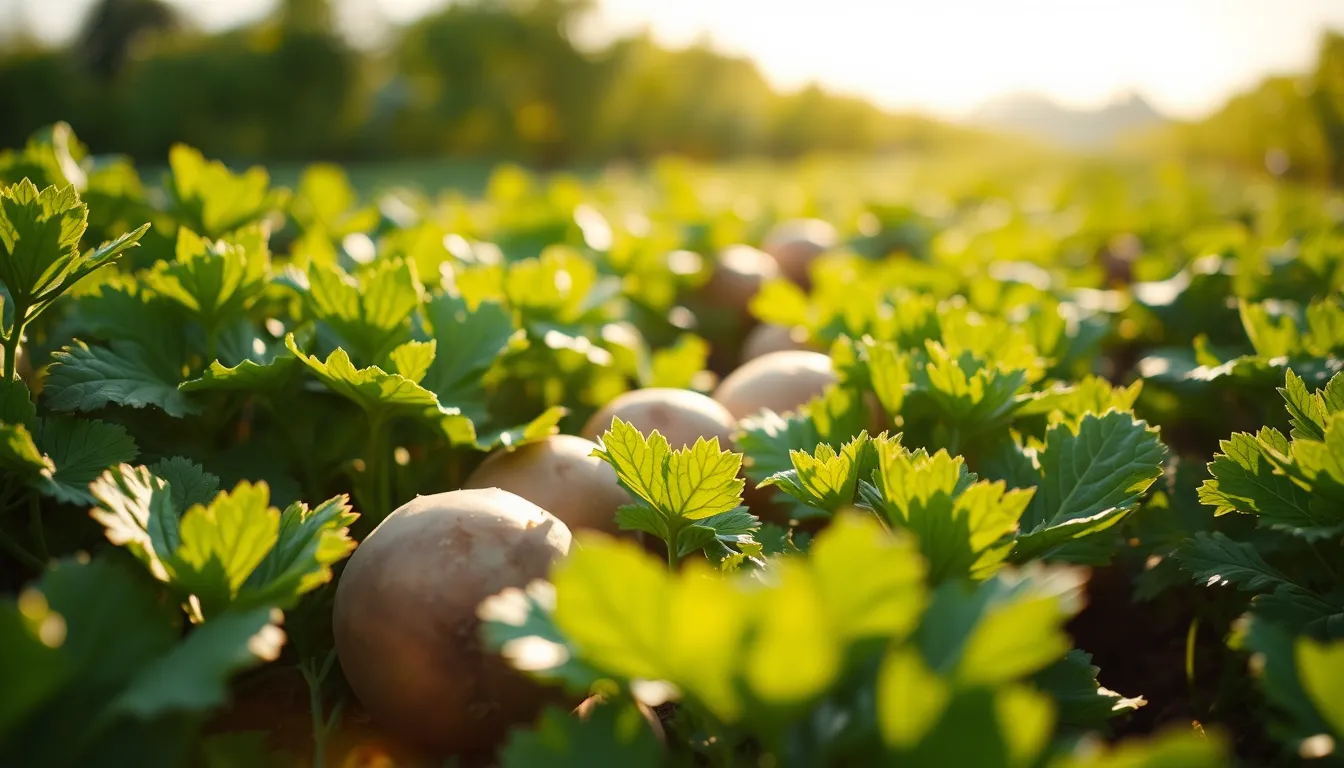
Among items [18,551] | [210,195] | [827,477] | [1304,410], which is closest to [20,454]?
[18,551]

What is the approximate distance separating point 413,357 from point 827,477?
763 mm

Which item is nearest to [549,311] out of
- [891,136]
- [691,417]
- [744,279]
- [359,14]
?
[691,417]

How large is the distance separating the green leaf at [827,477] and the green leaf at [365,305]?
0.81m

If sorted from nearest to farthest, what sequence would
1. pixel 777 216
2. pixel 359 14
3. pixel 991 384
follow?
1. pixel 991 384
2. pixel 777 216
3. pixel 359 14

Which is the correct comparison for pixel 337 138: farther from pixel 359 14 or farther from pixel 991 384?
pixel 991 384

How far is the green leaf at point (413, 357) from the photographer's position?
1473 millimetres

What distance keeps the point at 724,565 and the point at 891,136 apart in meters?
38.2

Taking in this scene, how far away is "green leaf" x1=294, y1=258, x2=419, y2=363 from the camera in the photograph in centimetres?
159

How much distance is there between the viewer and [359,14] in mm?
31859

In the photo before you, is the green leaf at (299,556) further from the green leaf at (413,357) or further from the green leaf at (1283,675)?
the green leaf at (1283,675)

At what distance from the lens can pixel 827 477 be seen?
129 centimetres

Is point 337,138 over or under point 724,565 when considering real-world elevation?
under

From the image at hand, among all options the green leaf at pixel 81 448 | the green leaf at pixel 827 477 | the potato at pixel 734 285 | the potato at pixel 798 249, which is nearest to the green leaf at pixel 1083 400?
the green leaf at pixel 827 477

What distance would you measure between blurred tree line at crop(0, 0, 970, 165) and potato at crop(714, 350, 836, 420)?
23.4m
